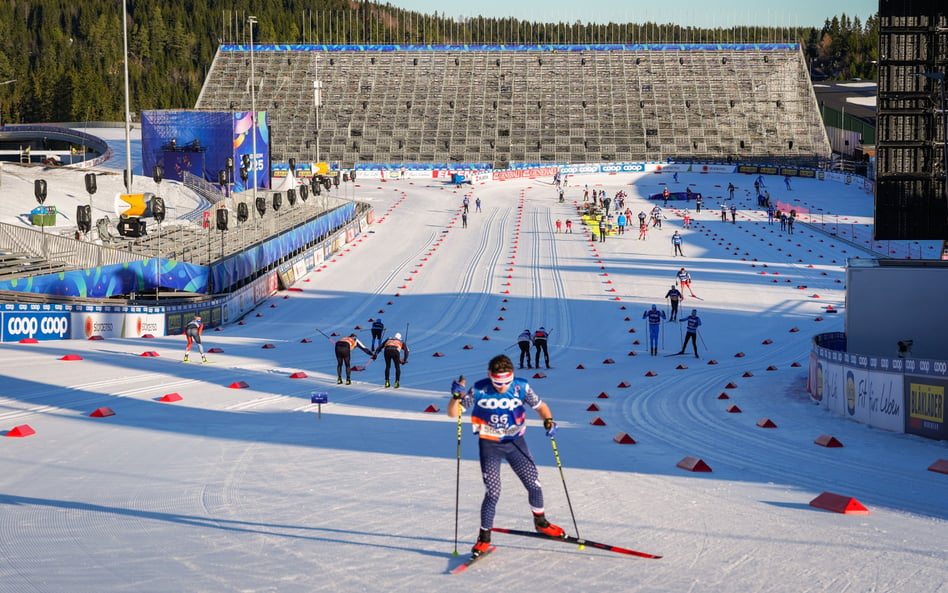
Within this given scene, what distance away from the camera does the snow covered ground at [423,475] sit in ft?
28.2

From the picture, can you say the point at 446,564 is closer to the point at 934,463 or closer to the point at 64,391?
the point at 934,463

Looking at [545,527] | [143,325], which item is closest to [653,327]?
[143,325]

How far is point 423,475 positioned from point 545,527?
342cm

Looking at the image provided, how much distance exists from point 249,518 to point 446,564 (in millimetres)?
2434

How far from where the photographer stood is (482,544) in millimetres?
8844

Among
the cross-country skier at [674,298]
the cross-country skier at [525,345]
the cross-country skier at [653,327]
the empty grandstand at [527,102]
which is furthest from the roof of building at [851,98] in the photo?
the cross-country skier at [525,345]

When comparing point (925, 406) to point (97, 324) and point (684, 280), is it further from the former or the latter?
point (684, 280)

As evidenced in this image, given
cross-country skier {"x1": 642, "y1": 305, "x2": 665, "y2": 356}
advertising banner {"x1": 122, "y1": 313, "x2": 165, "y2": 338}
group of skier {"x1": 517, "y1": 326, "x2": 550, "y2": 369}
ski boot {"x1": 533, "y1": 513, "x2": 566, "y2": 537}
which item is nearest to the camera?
ski boot {"x1": 533, "y1": 513, "x2": 566, "y2": 537}

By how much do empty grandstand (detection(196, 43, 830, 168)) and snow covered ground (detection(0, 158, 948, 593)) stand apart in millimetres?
76138

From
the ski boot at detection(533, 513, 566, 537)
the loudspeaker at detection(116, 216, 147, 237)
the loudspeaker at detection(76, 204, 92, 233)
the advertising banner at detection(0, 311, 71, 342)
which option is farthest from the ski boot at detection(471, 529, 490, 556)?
the loudspeaker at detection(76, 204, 92, 233)

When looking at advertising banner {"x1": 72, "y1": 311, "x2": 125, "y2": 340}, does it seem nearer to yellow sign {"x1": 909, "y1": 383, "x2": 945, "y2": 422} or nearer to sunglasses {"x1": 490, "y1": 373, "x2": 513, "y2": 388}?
yellow sign {"x1": 909, "y1": 383, "x2": 945, "y2": 422}

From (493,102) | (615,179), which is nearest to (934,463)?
(615,179)

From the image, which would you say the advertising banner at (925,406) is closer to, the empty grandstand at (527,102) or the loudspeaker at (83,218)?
the loudspeaker at (83,218)

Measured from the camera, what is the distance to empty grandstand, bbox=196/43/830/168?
10725cm
